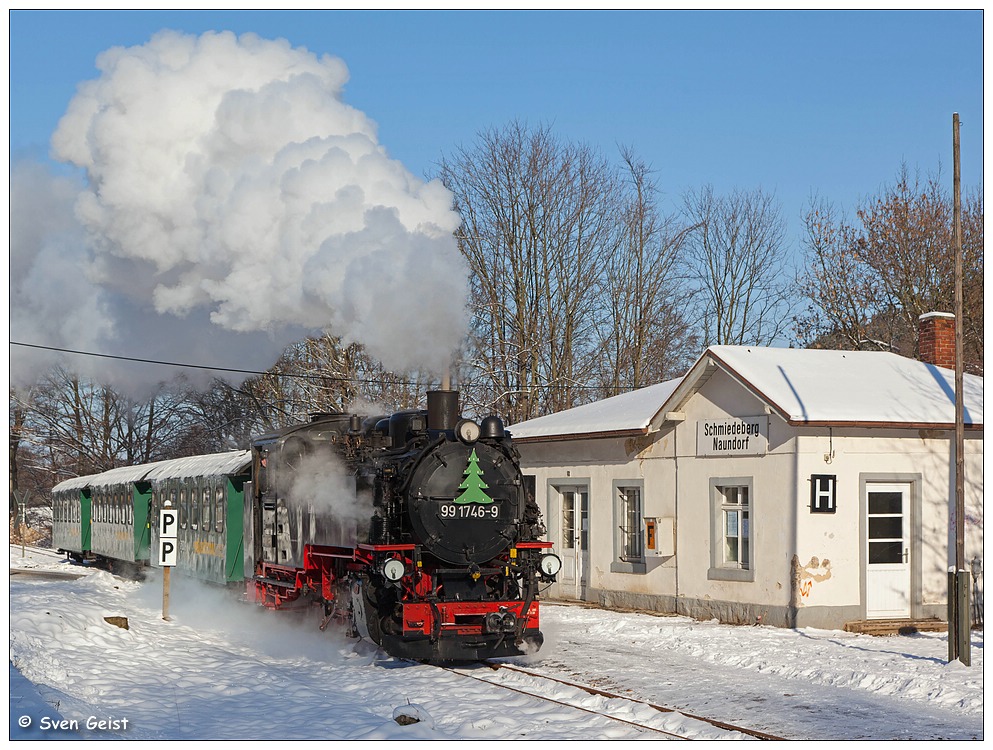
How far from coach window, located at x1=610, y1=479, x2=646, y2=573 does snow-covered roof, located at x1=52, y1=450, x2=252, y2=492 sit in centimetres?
587

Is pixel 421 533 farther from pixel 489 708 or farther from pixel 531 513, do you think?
pixel 489 708

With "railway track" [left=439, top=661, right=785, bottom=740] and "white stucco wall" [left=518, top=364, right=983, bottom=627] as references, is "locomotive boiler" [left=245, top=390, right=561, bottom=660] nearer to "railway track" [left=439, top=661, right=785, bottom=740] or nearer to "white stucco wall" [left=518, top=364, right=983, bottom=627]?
"railway track" [left=439, top=661, right=785, bottom=740]

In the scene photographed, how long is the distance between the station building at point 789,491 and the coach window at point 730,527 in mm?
19

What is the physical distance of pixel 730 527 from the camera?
623 inches

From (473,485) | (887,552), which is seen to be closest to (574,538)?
(887,552)

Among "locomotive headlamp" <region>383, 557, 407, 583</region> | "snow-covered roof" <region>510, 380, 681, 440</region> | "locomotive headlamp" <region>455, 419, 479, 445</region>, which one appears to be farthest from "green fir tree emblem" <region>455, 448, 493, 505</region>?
"snow-covered roof" <region>510, 380, 681, 440</region>

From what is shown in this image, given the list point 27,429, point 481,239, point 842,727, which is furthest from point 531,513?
point 27,429

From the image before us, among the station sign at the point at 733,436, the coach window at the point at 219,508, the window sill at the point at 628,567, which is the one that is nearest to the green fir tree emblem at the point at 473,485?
the station sign at the point at 733,436

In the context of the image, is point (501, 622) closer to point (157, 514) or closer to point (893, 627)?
point (893, 627)

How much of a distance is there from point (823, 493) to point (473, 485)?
5.32m

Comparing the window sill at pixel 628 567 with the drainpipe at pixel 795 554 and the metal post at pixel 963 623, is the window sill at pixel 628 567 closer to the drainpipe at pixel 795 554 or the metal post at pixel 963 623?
the drainpipe at pixel 795 554

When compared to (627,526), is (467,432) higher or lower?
higher

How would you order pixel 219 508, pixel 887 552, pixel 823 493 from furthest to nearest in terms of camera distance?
pixel 219 508 < pixel 887 552 < pixel 823 493

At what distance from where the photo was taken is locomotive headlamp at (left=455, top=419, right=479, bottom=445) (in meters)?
11.9
